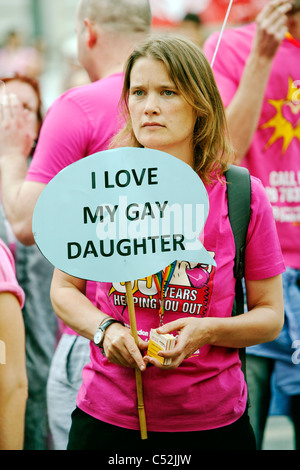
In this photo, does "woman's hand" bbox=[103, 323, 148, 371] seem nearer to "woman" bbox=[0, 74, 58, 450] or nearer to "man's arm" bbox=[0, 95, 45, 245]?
"man's arm" bbox=[0, 95, 45, 245]

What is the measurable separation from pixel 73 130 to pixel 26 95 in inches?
29.4

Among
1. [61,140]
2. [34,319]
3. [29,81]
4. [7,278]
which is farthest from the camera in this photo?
[29,81]

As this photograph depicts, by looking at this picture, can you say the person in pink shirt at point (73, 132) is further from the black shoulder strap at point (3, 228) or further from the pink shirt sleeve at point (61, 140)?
the black shoulder strap at point (3, 228)

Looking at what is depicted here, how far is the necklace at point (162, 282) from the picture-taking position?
1810mm

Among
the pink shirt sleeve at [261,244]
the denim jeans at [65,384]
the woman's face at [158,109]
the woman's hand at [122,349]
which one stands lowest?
the denim jeans at [65,384]

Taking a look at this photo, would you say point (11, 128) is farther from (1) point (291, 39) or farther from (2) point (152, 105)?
(1) point (291, 39)

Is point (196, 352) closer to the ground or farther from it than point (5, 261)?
closer to the ground

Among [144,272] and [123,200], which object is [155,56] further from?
[144,272]

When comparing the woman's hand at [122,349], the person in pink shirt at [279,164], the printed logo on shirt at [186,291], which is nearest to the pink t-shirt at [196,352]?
the printed logo on shirt at [186,291]

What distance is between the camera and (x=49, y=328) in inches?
114

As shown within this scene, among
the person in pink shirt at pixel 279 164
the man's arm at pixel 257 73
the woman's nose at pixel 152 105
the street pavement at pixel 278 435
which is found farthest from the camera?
the street pavement at pixel 278 435

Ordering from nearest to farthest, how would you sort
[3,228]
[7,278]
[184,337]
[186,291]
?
[184,337] → [186,291] → [7,278] → [3,228]

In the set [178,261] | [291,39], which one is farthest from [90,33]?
[178,261]

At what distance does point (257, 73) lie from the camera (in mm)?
2443
